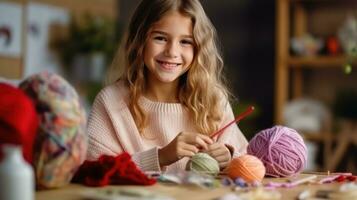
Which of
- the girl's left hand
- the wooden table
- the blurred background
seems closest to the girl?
the girl's left hand

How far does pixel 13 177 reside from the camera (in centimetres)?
98

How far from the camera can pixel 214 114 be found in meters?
1.93

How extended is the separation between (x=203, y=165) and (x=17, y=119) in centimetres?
52

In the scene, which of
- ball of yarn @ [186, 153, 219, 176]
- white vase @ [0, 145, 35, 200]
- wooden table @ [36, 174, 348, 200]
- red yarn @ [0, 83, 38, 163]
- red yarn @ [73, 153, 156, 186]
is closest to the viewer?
white vase @ [0, 145, 35, 200]

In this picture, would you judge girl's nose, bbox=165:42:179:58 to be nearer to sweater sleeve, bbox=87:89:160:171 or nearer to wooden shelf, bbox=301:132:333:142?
sweater sleeve, bbox=87:89:160:171

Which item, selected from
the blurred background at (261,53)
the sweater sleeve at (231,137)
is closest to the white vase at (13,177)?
the sweater sleeve at (231,137)

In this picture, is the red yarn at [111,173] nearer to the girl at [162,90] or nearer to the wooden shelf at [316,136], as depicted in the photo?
the girl at [162,90]

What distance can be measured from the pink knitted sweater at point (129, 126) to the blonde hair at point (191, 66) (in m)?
0.02

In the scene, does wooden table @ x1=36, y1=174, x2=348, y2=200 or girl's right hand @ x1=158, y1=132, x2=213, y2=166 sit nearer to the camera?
wooden table @ x1=36, y1=174, x2=348, y2=200

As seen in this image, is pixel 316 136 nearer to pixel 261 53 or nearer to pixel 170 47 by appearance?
pixel 261 53

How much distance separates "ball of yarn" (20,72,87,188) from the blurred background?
8.66ft

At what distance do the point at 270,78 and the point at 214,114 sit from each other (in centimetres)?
265

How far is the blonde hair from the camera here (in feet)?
6.08

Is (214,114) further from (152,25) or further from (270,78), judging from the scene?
(270,78)
